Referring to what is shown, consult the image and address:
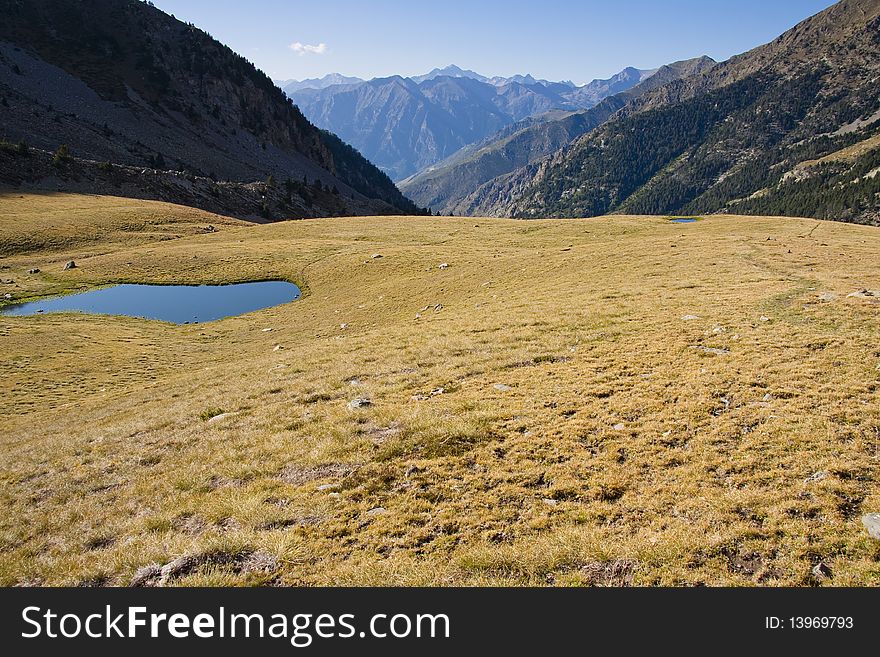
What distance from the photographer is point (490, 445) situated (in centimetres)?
1210

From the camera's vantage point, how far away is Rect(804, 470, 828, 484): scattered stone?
30.0 feet

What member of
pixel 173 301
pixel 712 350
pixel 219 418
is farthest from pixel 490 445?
pixel 173 301

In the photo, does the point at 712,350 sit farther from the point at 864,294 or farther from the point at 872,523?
the point at 864,294

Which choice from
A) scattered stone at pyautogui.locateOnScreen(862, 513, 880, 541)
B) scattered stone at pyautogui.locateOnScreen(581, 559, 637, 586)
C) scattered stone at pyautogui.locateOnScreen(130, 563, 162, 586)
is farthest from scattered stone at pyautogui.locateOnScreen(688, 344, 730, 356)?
scattered stone at pyautogui.locateOnScreen(130, 563, 162, 586)

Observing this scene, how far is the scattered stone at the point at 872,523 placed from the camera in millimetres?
7656

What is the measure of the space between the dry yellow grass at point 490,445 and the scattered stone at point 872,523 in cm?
31

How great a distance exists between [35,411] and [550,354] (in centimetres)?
2502

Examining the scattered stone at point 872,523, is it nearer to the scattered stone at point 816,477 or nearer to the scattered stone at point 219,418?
the scattered stone at point 816,477

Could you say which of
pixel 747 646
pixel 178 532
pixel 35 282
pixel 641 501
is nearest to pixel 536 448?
pixel 641 501

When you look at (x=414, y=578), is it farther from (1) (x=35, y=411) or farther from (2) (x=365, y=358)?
(1) (x=35, y=411)

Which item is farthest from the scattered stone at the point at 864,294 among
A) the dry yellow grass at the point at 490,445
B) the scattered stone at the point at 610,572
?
the scattered stone at the point at 610,572

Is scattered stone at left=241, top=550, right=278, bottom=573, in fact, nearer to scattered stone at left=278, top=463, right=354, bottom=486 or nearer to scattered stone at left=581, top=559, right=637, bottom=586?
scattered stone at left=278, top=463, right=354, bottom=486

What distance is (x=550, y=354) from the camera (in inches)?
733

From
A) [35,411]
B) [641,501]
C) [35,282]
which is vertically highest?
[35,282]
